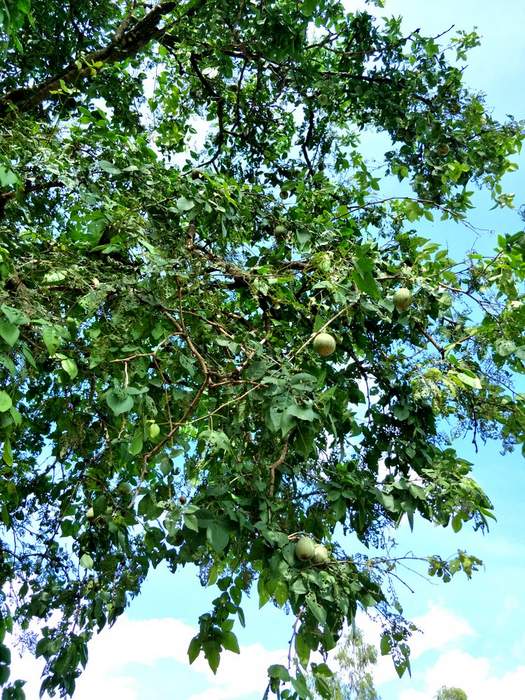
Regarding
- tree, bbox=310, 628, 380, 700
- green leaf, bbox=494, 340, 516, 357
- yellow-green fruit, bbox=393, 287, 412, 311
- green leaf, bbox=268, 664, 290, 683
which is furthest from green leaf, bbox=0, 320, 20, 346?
tree, bbox=310, 628, 380, 700

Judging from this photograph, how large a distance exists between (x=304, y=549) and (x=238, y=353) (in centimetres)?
118

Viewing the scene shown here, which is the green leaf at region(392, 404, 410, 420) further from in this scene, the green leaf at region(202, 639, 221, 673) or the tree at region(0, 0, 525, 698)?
the green leaf at region(202, 639, 221, 673)

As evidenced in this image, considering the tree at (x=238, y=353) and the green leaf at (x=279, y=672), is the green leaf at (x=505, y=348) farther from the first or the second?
the green leaf at (x=279, y=672)

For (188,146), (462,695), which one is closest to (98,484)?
(188,146)

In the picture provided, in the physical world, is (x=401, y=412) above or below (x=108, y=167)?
below

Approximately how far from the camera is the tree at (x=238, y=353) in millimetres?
2508

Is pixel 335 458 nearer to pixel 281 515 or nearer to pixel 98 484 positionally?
pixel 281 515

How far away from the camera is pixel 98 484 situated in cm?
345

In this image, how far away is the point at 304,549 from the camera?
2.45m

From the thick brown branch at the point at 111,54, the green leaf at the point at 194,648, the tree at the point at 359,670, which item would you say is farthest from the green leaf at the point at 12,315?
the tree at the point at 359,670

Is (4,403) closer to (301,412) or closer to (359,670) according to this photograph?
(301,412)

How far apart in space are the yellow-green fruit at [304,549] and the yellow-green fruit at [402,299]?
121 cm

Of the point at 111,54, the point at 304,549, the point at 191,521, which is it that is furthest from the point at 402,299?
the point at 111,54

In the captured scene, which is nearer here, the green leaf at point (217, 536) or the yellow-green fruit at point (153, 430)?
the green leaf at point (217, 536)
